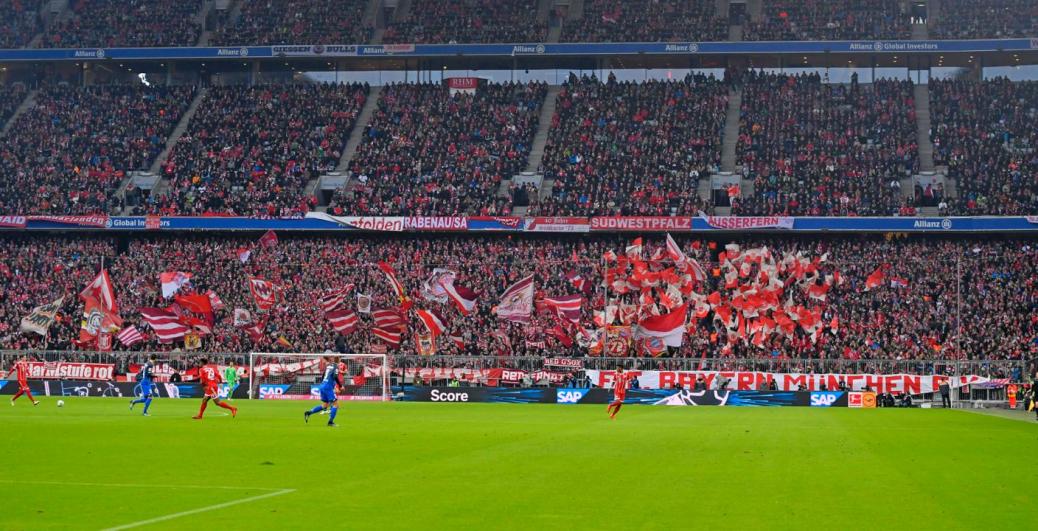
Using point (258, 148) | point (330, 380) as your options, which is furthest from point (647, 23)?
point (330, 380)

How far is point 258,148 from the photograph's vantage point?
78938 millimetres

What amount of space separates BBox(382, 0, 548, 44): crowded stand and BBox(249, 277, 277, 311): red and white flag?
24944 millimetres

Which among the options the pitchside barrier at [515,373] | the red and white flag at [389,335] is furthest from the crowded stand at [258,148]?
the pitchside barrier at [515,373]

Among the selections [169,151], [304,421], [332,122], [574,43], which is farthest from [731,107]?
[304,421]

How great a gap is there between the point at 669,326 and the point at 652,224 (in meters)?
8.22

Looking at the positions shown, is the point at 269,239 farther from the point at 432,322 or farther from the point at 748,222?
the point at 748,222

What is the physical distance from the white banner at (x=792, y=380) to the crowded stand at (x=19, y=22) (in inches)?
2077

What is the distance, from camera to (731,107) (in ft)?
263

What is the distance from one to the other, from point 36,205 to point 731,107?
42231 mm

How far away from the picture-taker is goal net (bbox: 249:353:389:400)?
5950 centimetres

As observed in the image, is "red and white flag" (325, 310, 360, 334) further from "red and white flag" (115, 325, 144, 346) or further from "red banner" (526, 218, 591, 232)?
"red banner" (526, 218, 591, 232)

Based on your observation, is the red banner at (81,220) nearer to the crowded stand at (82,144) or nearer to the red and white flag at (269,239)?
the crowded stand at (82,144)

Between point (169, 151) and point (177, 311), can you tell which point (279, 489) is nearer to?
point (177, 311)

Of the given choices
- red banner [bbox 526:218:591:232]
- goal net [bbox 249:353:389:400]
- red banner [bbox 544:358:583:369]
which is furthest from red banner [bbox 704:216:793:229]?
goal net [bbox 249:353:389:400]
